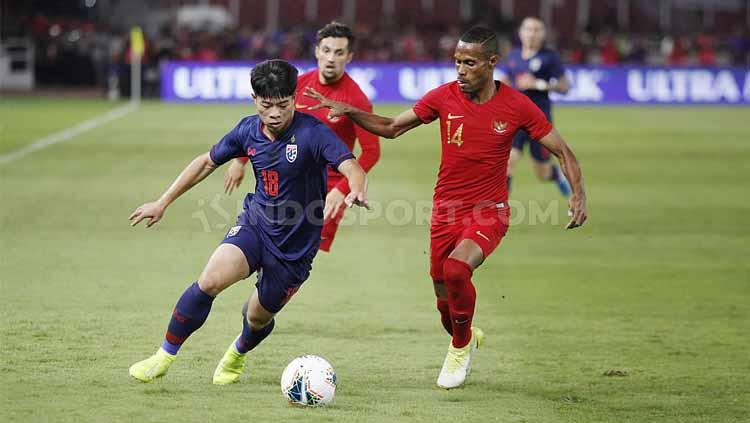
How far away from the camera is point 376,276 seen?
467 inches

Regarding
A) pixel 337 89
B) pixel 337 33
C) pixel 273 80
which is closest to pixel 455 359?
pixel 273 80

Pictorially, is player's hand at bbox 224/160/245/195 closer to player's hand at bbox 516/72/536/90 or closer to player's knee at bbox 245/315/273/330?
player's knee at bbox 245/315/273/330

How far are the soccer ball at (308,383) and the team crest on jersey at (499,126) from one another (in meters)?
1.91

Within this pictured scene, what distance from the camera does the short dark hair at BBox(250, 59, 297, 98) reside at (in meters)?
7.15

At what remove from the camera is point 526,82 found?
15102 mm

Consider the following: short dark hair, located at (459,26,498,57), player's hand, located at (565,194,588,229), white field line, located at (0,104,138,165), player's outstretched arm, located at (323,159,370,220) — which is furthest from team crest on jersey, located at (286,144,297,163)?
white field line, located at (0,104,138,165)

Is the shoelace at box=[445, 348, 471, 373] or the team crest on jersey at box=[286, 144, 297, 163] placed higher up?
the team crest on jersey at box=[286, 144, 297, 163]

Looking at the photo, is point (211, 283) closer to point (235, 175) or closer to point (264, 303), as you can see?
point (264, 303)

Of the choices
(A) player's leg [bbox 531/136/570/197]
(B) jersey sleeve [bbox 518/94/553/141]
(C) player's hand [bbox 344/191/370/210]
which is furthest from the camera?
(A) player's leg [bbox 531/136/570/197]

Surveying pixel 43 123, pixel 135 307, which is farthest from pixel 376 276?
pixel 43 123

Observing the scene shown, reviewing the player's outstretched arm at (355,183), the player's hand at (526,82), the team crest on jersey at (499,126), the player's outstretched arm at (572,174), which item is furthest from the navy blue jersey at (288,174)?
the player's hand at (526,82)

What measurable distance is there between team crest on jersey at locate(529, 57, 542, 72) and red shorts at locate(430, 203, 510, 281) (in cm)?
782

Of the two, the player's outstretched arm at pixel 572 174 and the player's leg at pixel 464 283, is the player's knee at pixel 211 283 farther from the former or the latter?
the player's outstretched arm at pixel 572 174

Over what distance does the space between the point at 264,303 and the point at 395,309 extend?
9.29ft
